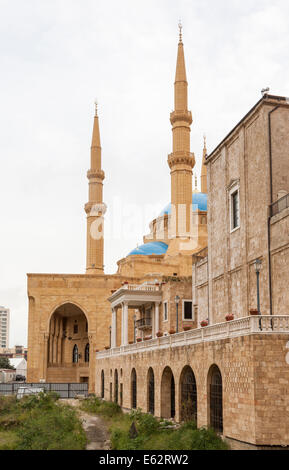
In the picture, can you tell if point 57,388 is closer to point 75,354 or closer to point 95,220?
point 75,354

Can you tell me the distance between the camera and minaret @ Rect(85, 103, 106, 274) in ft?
216

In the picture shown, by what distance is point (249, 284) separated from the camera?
82.3ft

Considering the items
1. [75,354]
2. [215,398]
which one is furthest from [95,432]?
[75,354]

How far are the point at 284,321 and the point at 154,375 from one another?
38.1ft

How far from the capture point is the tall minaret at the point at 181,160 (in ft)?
182

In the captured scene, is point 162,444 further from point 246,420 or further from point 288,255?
point 288,255

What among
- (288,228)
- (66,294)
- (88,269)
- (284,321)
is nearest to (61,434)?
(284,321)

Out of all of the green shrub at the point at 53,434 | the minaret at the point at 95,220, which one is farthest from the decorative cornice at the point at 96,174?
the green shrub at the point at 53,434

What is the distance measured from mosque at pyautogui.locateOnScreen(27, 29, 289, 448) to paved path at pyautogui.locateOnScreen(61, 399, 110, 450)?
88.5 inches

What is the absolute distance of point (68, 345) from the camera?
206 ft

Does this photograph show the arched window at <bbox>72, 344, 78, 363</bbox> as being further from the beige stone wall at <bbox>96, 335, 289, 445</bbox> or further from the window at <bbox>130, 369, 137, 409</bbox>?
the beige stone wall at <bbox>96, 335, 289, 445</bbox>

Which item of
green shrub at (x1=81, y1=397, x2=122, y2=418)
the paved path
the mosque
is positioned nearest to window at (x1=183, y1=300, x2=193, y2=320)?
the mosque

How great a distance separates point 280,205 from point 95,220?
4478cm
